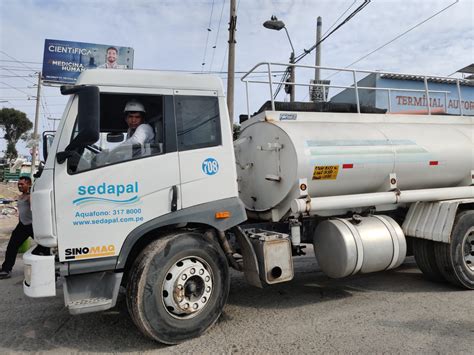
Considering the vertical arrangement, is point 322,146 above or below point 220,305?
above

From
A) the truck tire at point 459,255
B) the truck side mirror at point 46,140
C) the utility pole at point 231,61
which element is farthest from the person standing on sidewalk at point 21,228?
the utility pole at point 231,61

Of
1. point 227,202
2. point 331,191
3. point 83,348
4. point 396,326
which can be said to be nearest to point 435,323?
point 396,326

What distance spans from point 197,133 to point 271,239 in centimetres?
151

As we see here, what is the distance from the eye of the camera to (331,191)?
17.1ft

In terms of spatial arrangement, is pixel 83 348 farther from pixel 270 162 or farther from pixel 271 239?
pixel 270 162

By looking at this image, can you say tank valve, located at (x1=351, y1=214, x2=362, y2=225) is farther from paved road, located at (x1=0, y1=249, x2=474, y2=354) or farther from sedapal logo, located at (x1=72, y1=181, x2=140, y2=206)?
sedapal logo, located at (x1=72, y1=181, x2=140, y2=206)

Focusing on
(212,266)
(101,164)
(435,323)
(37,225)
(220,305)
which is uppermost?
(101,164)

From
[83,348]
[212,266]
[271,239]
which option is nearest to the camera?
[83,348]

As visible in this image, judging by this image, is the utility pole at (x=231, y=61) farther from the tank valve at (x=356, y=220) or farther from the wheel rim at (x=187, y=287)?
the wheel rim at (x=187, y=287)

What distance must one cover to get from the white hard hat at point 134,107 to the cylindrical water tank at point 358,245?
2851 millimetres

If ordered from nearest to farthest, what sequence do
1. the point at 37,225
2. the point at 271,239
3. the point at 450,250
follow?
the point at 37,225 < the point at 271,239 < the point at 450,250

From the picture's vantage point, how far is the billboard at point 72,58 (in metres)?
27.9

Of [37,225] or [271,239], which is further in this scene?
[271,239]

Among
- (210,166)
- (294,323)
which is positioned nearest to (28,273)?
(210,166)
